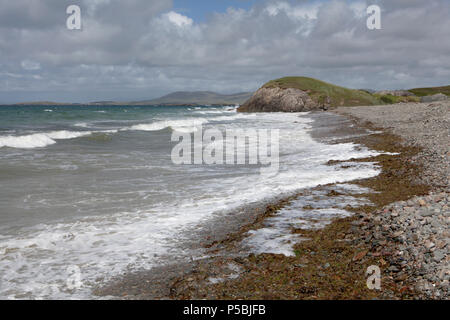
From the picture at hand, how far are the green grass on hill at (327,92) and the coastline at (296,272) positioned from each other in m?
76.6

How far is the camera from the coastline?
509 cm

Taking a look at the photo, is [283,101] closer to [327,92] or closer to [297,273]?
[327,92]

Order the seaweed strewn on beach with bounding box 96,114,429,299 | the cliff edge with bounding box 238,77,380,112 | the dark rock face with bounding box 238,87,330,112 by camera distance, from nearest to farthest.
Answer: the seaweed strewn on beach with bounding box 96,114,429,299 → the cliff edge with bounding box 238,77,380,112 → the dark rock face with bounding box 238,87,330,112

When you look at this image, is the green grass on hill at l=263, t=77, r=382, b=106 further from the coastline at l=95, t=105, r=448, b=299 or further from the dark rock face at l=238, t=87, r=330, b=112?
the coastline at l=95, t=105, r=448, b=299

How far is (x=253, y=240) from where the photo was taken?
7105mm

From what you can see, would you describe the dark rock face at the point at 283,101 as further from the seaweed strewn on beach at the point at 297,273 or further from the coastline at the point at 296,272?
the seaweed strewn on beach at the point at 297,273

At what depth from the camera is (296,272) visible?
18.6ft

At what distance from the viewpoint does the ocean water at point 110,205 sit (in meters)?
6.30

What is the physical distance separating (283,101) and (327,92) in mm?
10481

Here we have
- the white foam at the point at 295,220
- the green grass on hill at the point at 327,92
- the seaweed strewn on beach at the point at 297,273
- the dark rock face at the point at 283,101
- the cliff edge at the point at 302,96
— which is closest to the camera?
the seaweed strewn on beach at the point at 297,273

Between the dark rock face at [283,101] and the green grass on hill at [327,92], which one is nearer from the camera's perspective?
the green grass on hill at [327,92]

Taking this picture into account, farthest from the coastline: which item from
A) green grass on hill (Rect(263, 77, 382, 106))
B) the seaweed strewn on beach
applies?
green grass on hill (Rect(263, 77, 382, 106))

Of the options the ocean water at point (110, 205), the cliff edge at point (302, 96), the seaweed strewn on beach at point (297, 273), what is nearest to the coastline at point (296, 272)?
the seaweed strewn on beach at point (297, 273)

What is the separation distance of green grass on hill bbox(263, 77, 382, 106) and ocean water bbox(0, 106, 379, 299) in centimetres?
6391
